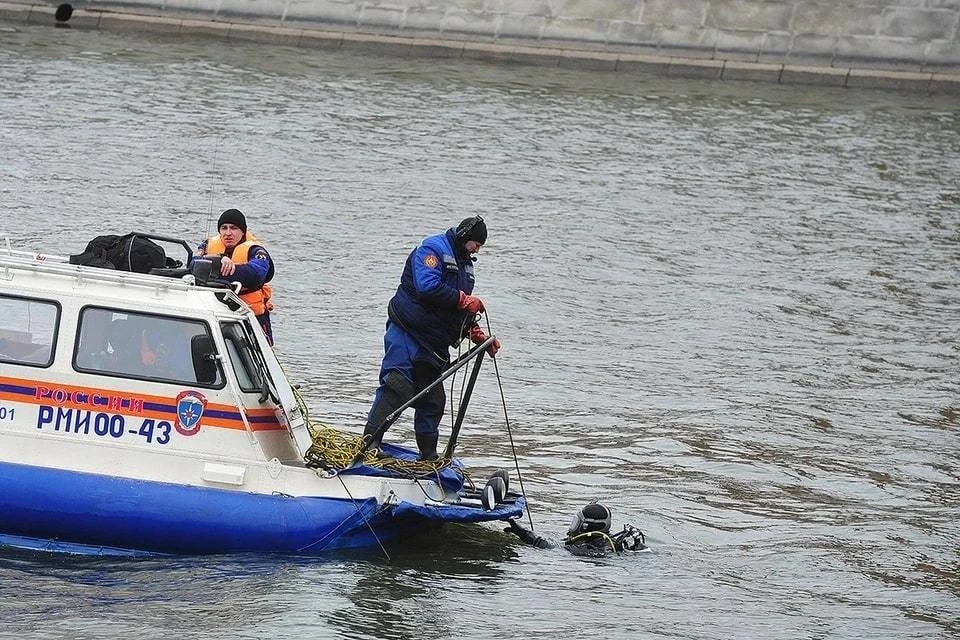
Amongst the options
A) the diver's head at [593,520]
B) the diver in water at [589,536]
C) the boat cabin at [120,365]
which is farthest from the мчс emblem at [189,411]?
the diver's head at [593,520]

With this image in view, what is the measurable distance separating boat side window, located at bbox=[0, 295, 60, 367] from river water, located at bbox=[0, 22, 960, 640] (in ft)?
3.90

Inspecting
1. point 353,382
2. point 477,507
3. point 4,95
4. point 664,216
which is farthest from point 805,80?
point 477,507

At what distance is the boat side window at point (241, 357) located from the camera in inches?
375

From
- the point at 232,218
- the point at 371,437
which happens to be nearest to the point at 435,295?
the point at 371,437

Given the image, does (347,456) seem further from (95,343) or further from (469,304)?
(95,343)

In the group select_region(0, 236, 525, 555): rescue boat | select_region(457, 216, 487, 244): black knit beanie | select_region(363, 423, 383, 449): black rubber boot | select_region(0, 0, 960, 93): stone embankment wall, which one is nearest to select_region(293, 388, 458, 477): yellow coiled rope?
select_region(363, 423, 383, 449): black rubber boot

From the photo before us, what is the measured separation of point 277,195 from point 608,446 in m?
8.11

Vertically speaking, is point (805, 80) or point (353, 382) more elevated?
point (805, 80)

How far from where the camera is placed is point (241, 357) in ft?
31.5

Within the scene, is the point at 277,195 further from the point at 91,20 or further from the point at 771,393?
the point at 91,20

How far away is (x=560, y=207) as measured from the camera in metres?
20.2

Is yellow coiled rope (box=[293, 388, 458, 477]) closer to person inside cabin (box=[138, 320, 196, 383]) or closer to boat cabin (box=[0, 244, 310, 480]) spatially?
boat cabin (box=[0, 244, 310, 480])

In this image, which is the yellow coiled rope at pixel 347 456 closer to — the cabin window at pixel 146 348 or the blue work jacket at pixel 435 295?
the blue work jacket at pixel 435 295

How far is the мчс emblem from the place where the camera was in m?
9.39
